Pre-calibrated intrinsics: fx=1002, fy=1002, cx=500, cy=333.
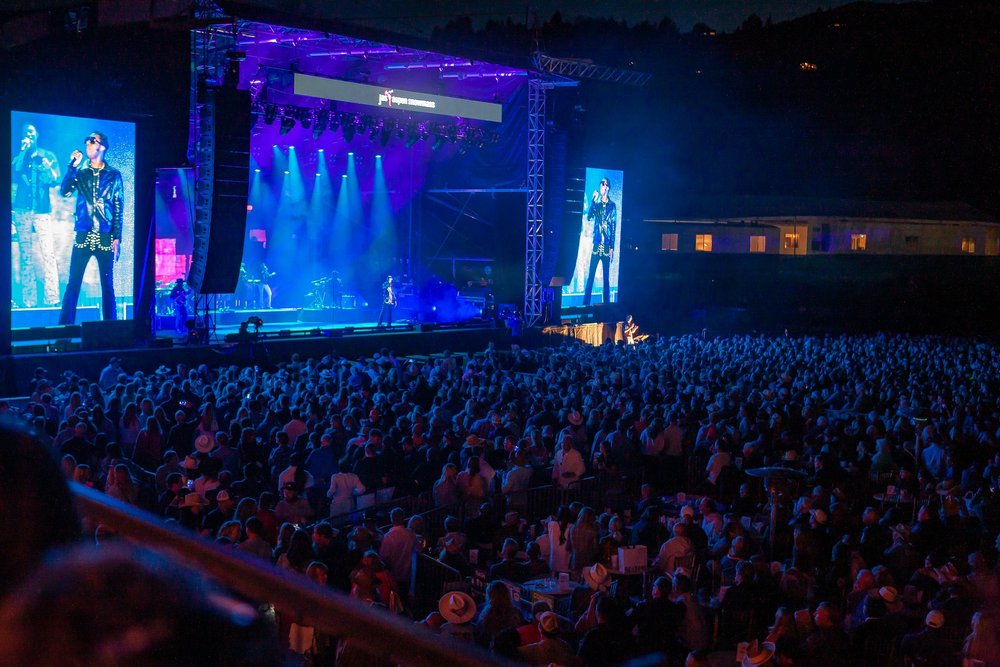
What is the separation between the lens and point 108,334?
53.7 feet

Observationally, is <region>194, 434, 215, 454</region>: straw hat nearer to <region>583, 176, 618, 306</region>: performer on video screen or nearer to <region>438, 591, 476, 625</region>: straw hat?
<region>438, 591, 476, 625</region>: straw hat

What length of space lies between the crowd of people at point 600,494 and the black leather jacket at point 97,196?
428 centimetres

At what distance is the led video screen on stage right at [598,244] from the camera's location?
27.2m

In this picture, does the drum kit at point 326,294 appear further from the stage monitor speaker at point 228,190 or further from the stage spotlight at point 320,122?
the stage monitor speaker at point 228,190

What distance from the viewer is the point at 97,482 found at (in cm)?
Answer: 806

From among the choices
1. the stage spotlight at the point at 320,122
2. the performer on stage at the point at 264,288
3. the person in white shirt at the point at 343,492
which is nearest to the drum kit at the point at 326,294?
the performer on stage at the point at 264,288

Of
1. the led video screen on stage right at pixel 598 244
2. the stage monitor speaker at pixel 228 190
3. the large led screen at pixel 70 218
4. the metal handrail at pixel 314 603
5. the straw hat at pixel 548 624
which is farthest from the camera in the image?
the led video screen on stage right at pixel 598 244

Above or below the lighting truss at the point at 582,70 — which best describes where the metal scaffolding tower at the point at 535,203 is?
below

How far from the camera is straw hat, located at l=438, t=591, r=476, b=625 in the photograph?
20.6 feet

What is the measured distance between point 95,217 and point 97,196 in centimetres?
35

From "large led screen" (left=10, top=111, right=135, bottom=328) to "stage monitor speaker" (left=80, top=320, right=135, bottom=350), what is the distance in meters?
0.75

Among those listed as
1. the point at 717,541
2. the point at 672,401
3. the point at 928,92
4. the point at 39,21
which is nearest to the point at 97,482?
the point at 717,541

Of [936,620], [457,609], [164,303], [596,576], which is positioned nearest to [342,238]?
[164,303]

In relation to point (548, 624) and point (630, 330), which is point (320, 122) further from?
point (548, 624)
